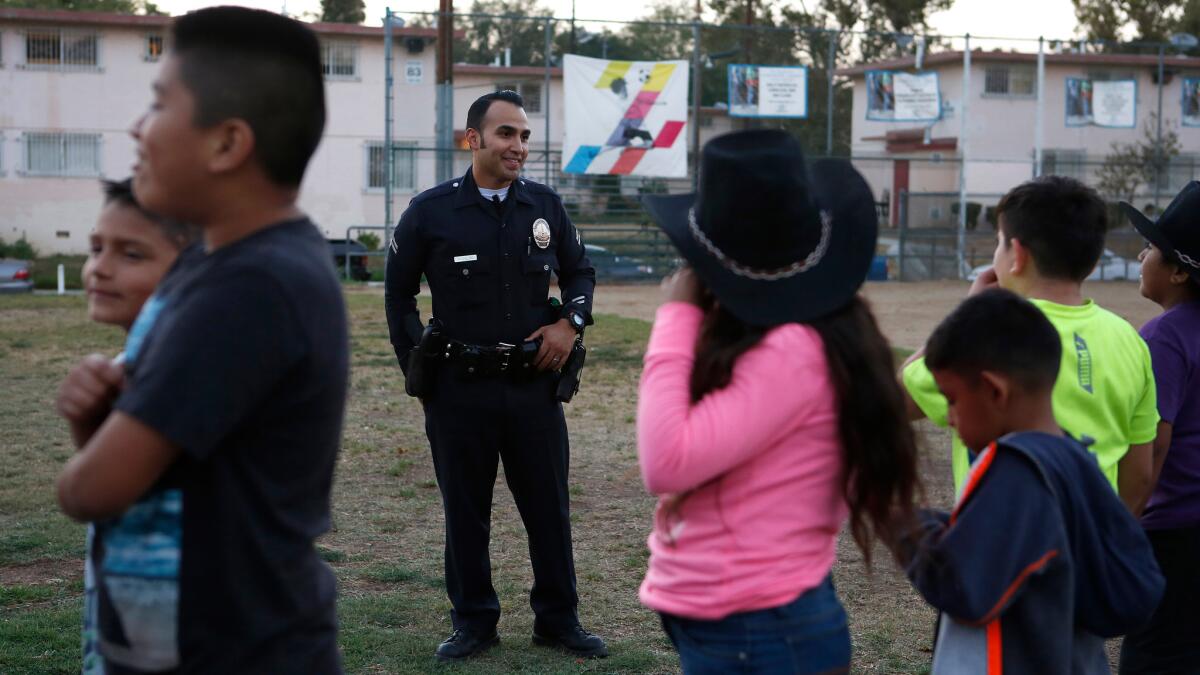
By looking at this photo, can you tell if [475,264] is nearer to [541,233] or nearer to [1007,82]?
[541,233]

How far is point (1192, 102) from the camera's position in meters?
32.0

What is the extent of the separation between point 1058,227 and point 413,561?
4.22m

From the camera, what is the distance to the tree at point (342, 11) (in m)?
57.5

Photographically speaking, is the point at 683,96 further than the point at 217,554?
Yes

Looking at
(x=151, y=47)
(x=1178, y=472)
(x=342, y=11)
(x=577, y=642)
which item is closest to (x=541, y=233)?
(x=577, y=642)

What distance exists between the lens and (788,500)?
246 centimetres

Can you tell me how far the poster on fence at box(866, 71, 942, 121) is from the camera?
28703mm

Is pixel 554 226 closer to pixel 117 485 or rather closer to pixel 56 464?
pixel 117 485

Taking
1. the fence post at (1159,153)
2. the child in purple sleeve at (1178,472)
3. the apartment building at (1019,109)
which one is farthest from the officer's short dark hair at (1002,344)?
the apartment building at (1019,109)

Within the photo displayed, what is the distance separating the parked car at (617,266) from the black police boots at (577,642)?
22118mm

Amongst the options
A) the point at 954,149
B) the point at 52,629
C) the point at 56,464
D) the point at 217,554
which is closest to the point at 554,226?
the point at 52,629

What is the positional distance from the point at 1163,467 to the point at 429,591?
353 centimetres

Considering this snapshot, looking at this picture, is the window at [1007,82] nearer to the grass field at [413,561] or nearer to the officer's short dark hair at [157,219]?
the grass field at [413,561]

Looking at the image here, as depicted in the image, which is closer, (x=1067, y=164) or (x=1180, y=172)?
(x=1067, y=164)
